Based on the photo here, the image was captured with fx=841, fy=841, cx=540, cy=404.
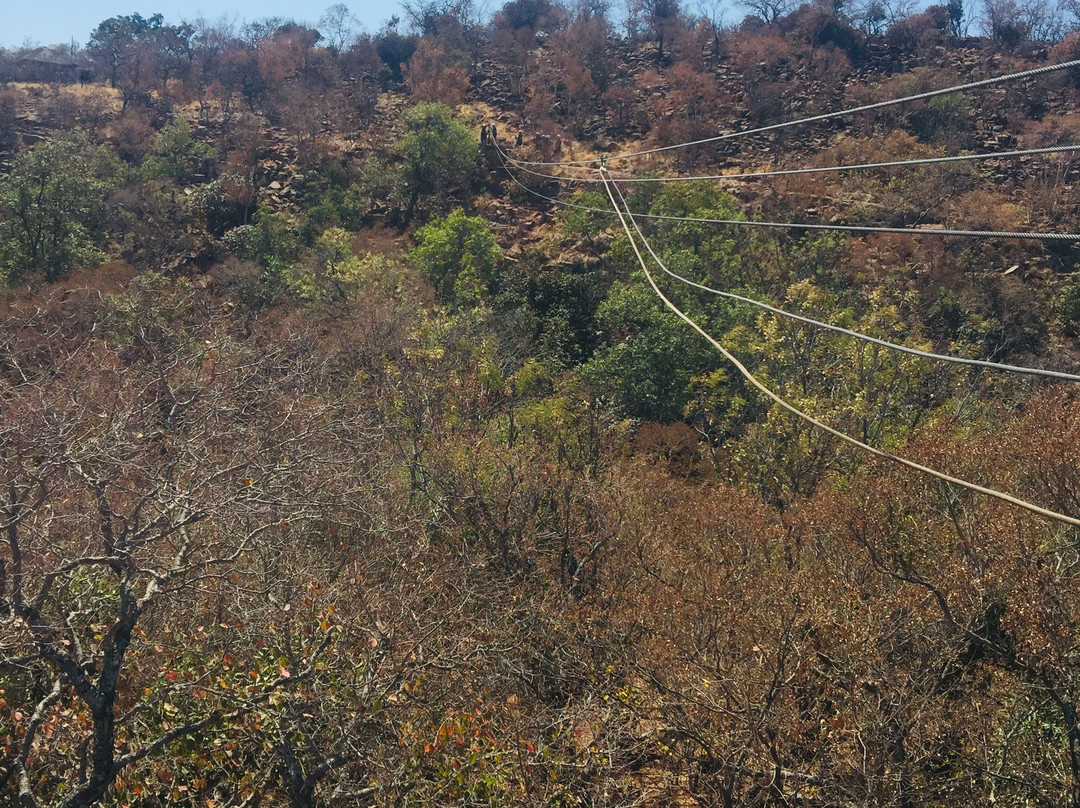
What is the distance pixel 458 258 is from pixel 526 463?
13.4m

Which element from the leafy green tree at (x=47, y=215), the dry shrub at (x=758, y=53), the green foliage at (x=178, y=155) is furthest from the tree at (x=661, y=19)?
the leafy green tree at (x=47, y=215)

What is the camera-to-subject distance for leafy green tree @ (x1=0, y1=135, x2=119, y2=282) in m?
24.9

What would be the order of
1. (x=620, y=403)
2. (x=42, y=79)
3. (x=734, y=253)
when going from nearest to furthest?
(x=620, y=403), (x=734, y=253), (x=42, y=79)

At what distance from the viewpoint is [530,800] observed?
22.0 feet

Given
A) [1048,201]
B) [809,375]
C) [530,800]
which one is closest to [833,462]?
[809,375]

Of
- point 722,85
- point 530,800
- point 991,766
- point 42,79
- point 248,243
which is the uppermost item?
point 42,79

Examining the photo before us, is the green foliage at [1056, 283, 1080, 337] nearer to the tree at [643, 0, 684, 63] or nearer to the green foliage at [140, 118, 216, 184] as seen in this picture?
the tree at [643, 0, 684, 63]

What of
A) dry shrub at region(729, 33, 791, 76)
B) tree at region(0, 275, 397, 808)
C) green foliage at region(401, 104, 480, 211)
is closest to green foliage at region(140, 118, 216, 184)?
green foliage at region(401, 104, 480, 211)

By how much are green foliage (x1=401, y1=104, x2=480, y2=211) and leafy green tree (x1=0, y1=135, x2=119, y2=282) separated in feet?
37.1

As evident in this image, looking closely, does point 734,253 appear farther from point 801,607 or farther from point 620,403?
point 801,607

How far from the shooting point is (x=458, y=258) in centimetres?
2462

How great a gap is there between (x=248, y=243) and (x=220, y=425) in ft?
62.4

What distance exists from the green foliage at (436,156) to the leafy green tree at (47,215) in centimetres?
1132

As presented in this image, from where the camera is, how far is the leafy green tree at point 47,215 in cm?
2486
